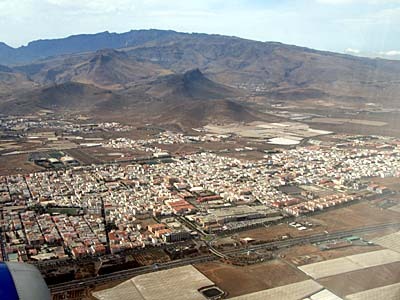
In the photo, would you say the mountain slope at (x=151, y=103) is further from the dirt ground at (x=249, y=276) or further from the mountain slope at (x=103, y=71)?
the dirt ground at (x=249, y=276)

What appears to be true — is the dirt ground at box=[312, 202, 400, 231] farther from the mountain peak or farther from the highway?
the mountain peak

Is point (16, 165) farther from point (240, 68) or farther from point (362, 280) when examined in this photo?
point (240, 68)

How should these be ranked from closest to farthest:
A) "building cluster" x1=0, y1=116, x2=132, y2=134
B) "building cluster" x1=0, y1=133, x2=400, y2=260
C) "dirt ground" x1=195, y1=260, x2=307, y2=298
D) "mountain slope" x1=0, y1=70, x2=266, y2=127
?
"dirt ground" x1=195, y1=260, x2=307, y2=298
"building cluster" x1=0, y1=133, x2=400, y2=260
"building cluster" x1=0, y1=116, x2=132, y2=134
"mountain slope" x1=0, y1=70, x2=266, y2=127

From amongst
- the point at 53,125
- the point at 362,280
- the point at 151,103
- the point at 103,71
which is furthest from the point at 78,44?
the point at 362,280

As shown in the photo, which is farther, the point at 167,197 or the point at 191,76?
the point at 191,76

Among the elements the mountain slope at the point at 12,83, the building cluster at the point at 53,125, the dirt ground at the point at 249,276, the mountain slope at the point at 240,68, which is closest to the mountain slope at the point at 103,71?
the mountain slope at the point at 240,68

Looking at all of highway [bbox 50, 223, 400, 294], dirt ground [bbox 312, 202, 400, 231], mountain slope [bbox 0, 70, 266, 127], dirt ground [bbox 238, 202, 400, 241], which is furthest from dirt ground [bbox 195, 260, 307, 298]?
mountain slope [bbox 0, 70, 266, 127]
